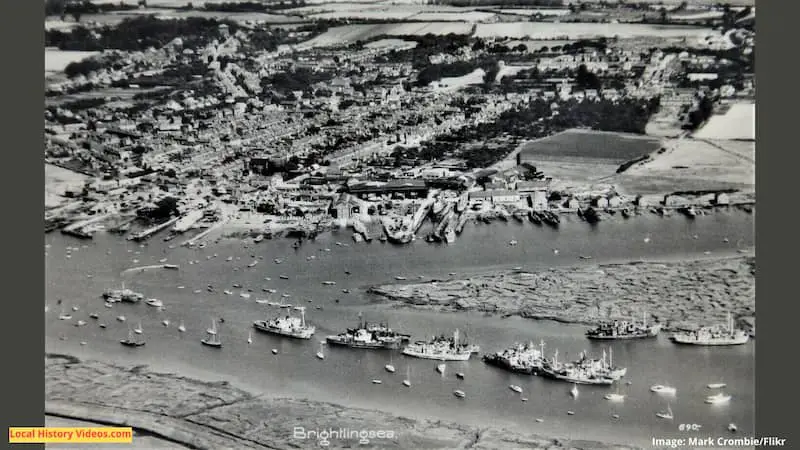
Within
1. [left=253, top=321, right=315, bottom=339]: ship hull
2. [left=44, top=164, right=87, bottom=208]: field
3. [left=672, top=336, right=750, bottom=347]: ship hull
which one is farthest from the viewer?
[left=44, top=164, right=87, bottom=208]: field

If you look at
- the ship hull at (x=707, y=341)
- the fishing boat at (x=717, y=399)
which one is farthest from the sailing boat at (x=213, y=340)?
the fishing boat at (x=717, y=399)

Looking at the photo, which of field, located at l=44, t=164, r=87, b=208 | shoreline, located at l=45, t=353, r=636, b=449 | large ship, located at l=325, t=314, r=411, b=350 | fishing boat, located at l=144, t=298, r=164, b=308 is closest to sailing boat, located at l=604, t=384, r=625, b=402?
shoreline, located at l=45, t=353, r=636, b=449

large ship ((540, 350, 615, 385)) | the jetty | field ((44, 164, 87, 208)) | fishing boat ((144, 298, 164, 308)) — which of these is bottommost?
large ship ((540, 350, 615, 385))

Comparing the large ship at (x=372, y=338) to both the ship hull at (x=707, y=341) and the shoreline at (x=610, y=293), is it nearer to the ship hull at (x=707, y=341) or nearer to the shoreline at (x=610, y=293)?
the shoreline at (x=610, y=293)

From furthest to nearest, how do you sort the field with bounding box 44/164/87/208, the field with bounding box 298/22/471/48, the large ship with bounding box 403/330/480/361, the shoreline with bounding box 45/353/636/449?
the field with bounding box 298/22/471/48 < the field with bounding box 44/164/87/208 < the large ship with bounding box 403/330/480/361 < the shoreline with bounding box 45/353/636/449

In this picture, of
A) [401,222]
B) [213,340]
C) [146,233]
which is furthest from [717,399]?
[146,233]

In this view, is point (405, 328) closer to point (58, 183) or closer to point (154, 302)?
point (154, 302)

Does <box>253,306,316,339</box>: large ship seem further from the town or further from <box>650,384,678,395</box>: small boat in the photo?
<box>650,384,678,395</box>: small boat
